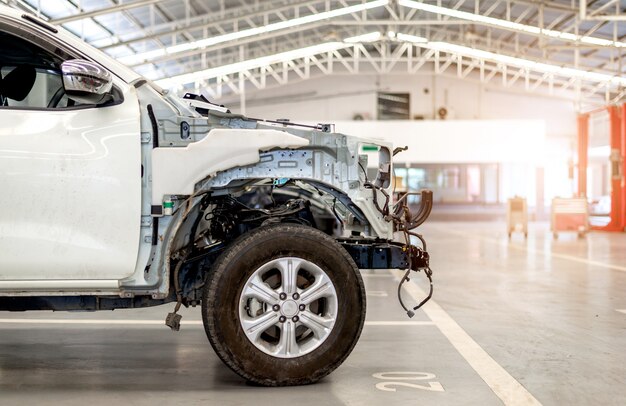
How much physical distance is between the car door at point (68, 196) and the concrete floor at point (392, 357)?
0.65 m

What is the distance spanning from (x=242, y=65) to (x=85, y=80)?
24960 millimetres

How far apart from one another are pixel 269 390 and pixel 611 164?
69.0 ft

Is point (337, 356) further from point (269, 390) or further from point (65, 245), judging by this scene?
point (65, 245)

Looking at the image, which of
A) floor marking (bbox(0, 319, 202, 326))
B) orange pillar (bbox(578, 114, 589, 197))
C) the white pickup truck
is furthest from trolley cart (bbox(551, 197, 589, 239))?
the white pickup truck

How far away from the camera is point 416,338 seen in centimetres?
527

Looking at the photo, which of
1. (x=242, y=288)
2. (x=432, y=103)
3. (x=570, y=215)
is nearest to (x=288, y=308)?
(x=242, y=288)

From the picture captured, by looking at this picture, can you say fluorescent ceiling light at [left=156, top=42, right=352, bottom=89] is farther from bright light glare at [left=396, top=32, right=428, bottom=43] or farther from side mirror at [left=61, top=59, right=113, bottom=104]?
side mirror at [left=61, top=59, right=113, bottom=104]

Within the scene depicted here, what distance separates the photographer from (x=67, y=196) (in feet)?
12.1

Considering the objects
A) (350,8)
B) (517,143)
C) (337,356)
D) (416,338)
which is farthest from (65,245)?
(517,143)

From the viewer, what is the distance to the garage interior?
3986 mm

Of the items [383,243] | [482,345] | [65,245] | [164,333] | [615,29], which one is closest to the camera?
[65,245]

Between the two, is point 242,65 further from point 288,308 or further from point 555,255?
point 288,308

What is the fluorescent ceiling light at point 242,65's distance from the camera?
86.8 feet

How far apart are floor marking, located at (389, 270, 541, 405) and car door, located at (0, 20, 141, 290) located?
2.02 m
